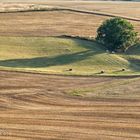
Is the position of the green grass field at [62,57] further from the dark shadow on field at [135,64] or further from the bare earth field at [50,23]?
the bare earth field at [50,23]

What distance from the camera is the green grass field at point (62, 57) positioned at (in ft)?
175

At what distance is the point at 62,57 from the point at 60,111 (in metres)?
22.8

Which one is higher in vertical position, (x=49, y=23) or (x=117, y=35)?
(x=117, y=35)

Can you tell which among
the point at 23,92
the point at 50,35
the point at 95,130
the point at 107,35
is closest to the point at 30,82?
the point at 23,92

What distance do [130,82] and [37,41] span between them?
822 inches

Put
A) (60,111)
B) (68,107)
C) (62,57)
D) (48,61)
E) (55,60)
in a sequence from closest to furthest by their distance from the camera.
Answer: (60,111), (68,107), (48,61), (55,60), (62,57)

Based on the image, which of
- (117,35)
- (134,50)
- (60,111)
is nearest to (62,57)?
(117,35)

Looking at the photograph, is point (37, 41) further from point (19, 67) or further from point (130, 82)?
point (130, 82)

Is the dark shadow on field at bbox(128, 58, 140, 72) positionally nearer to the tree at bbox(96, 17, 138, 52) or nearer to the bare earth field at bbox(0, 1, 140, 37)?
the tree at bbox(96, 17, 138, 52)

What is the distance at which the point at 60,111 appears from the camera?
3622 cm

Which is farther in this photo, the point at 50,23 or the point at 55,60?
the point at 50,23

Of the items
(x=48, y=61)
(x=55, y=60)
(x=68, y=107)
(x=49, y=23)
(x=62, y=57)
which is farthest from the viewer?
(x=49, y=23)

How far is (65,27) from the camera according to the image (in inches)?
3036

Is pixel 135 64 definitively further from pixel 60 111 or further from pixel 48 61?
pixel 60 111
